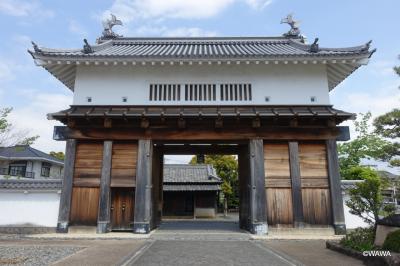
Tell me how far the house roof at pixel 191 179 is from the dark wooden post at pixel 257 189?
1821 cm

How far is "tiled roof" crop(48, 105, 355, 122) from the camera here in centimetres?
1254

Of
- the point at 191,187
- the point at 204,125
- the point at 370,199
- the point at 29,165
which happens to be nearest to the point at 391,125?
the point at 370,199

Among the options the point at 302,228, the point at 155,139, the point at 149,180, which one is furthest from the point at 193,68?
the point at 302,228

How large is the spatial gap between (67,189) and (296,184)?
1027cm

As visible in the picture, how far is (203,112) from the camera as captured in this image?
43.3 feet

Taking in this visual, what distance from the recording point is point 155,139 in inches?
521

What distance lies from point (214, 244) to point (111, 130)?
689cm

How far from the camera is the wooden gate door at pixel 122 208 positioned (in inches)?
514

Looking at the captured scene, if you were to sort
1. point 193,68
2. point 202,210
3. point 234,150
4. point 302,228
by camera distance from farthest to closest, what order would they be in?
1. point 202,210
2. point 234,150
3. point 193,68
4. point 302,228

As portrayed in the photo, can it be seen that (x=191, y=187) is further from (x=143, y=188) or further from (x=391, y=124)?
(x=391, y=124)

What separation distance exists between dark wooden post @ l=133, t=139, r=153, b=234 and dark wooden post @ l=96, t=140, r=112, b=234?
1.25 meters

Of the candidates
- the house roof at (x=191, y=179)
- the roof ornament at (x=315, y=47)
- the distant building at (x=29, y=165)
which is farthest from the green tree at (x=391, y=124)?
the distant building at (x=29, y=165)

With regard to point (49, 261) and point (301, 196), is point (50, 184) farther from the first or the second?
point (301, 196)

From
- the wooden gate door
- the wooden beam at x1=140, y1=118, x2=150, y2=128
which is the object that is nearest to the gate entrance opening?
the wooden beam at x1=140, y1=118, x2=150, y2=128
